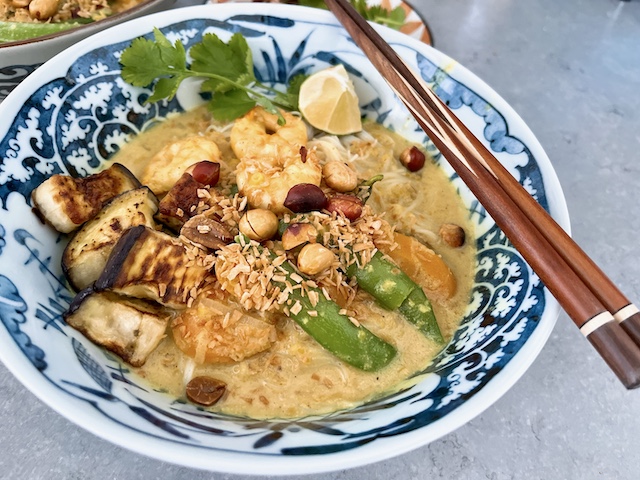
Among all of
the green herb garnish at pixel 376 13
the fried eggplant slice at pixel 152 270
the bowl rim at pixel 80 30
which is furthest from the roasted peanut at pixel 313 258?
the green herb garnish at pixel 376 13

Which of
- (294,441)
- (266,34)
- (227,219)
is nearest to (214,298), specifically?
(227,219)

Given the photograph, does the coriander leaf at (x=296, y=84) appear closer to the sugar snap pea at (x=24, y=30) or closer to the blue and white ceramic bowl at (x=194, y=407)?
the blue and white ceramic bowl at (x=194, y=407)

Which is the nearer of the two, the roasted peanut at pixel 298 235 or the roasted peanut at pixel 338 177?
the roasted peanut at pixel 298 235

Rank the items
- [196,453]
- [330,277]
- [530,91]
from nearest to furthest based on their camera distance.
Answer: [196,453]
[330,277]
[530,91]

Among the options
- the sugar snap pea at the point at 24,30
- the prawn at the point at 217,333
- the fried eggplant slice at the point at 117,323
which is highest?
the sugar snap pea at the point at 24,30

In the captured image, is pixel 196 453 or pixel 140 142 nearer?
pixel 196 453

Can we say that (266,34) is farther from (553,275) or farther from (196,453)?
(196,453)

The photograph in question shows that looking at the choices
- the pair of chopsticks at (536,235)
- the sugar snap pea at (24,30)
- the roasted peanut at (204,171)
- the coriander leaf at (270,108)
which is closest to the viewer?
the pair of chopsticks at (536,235)
